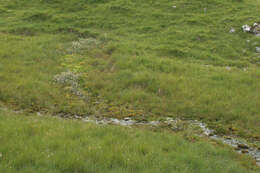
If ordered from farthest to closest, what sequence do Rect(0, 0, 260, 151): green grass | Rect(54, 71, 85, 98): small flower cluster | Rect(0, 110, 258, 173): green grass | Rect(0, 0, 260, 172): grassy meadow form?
Rect(54, 71, 85, 98): small flower cluster
Rect(0, 0, 260, 151): green grass
Rect(0, 0, 260, 172): grassy meadow
Rect(0, 110, 258, 173): green grass

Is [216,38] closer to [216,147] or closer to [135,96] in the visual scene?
[135,96]

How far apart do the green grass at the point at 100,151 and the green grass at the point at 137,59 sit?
3.66 meters

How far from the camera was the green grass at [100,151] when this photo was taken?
25.1 ft

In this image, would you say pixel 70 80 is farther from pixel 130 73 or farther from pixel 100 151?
pixel 100 151

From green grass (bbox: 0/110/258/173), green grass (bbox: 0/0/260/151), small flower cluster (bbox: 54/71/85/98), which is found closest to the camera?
green grass (bbox: 0/110/258/173)

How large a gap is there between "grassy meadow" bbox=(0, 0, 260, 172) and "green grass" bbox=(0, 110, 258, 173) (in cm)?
5

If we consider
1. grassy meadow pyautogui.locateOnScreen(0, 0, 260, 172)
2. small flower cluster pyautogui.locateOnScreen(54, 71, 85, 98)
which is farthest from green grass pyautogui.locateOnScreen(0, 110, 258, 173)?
small flower cluster pyautogui.locateOnScreen(54, 71, 85, 98)

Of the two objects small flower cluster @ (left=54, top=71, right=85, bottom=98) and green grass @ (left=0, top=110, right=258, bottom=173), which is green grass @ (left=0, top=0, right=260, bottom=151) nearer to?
small flower cluster @ (left=54, top=71, right=85, bottom=98)

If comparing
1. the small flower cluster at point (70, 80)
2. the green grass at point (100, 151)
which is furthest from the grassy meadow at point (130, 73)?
the small flower cluster at point (70, 80)

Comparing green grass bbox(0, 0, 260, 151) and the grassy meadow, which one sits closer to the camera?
the grassy meadow

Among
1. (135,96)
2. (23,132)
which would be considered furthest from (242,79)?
(23,132)

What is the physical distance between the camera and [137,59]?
21.1 meters

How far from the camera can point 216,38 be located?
26.4 meters

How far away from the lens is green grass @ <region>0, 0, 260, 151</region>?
15030 mm
